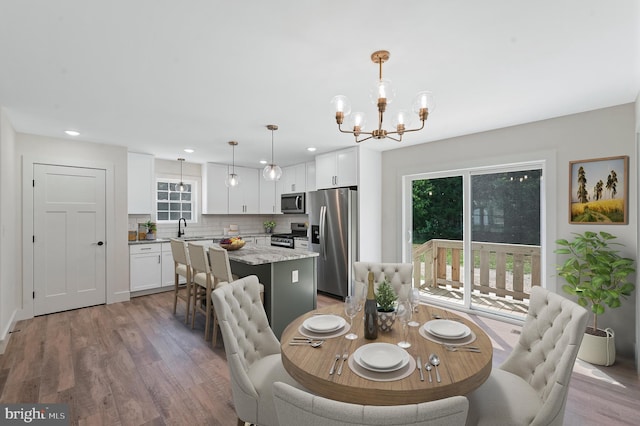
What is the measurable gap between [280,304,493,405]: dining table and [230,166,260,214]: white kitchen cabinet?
477 centimetres

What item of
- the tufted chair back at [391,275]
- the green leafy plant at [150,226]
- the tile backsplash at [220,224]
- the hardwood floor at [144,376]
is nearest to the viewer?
the hardwood floor at [144,376]

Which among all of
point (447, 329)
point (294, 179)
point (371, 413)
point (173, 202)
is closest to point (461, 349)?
point (447, 329)

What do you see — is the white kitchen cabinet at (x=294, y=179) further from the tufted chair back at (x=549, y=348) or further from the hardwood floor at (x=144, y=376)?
the tufted chair back at (x=549, y=348)

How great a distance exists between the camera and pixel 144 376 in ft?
8.23

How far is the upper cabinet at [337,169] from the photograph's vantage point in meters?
4.64

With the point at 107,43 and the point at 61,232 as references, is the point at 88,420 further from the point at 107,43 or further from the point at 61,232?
the point at 61,232

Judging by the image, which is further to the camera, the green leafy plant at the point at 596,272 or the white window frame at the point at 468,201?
the white window frame at the point at 468,201

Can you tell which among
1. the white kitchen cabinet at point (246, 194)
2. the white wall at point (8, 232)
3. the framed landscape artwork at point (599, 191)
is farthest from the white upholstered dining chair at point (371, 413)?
the white kitchen cabinet at point (246, 194)

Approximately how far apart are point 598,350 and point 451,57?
2.82 meters

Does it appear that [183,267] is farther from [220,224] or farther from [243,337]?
[243,337]

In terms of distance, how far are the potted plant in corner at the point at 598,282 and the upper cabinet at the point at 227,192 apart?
521 centimetres

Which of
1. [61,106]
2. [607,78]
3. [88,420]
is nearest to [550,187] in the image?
[607,78]

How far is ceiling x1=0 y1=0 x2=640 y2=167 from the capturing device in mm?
1577

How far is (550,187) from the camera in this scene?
329 cm
